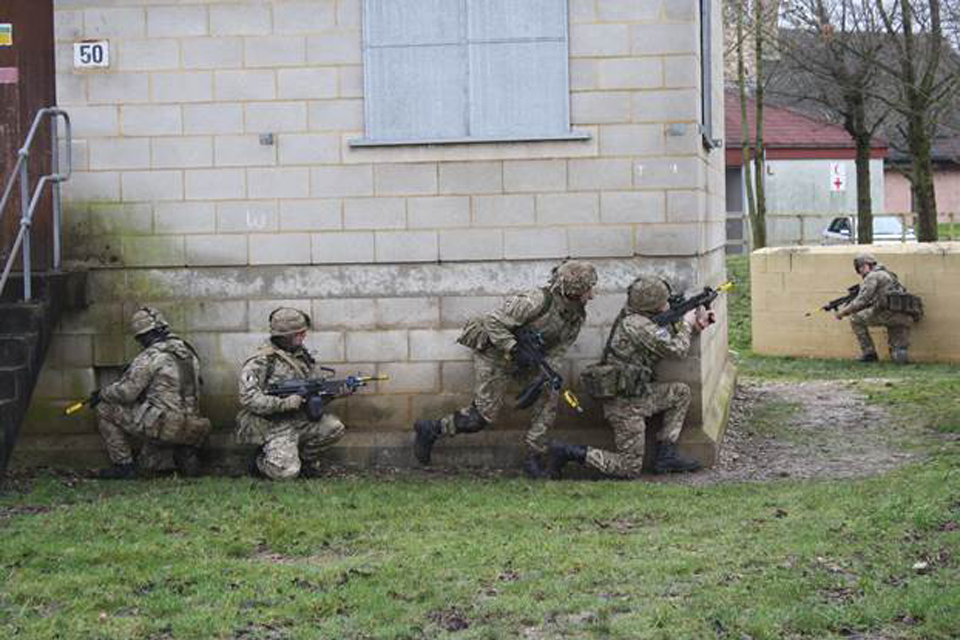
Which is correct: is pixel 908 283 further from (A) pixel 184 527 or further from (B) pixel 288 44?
(A) pixel 184 527

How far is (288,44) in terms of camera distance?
11727 millimetres

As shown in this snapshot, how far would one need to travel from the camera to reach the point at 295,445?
1121 centimetres

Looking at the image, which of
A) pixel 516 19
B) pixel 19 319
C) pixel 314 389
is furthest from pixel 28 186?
pixel 516 19

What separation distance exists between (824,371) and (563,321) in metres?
8.15

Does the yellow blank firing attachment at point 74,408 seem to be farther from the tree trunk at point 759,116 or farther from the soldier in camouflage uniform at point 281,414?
the tree trunk at point 759,116

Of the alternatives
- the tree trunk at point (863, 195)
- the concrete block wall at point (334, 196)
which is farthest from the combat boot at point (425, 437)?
the tree trunk at point (863, 195)

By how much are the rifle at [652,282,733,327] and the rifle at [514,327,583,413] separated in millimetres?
846

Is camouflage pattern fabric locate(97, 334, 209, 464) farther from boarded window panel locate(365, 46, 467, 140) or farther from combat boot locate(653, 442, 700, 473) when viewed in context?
combat boot locate(653, 442, 700, 473)

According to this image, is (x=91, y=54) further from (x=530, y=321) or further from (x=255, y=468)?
(x=530, y=321)

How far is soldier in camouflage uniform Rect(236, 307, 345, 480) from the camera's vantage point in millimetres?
11070

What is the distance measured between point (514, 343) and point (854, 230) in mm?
27972

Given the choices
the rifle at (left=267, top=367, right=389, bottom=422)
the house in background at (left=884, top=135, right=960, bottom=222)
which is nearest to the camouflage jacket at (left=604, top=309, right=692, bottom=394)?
the rifle at (left=267, top=367, right=389, bottom=422)

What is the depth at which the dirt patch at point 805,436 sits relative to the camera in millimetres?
11672

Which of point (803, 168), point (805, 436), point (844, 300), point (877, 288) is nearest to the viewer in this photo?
point (805, 436)
